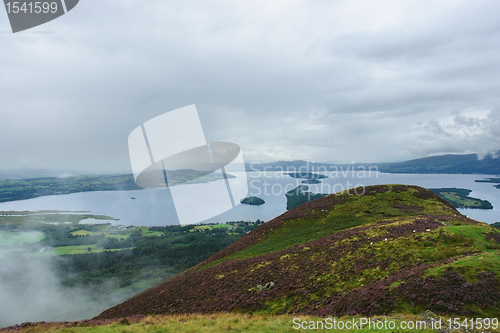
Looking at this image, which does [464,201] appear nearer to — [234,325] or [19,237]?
[234,325]

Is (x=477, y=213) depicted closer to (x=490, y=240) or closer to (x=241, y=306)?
(x=490, y=240)

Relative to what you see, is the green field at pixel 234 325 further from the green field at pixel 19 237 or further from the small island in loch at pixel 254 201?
the small island in loch at pixel 254 201

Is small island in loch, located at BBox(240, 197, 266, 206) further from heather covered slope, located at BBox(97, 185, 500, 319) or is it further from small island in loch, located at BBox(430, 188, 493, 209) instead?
heather covered slope, located at BBox(97, 185, 500, 319)

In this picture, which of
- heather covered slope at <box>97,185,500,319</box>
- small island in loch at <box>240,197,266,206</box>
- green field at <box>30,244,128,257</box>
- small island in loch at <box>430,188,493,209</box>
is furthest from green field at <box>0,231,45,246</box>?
small island in loch at <box>430,188,493,209</box>

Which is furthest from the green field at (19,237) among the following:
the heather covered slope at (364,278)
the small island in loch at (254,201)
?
the heather covered slope at (364,278)

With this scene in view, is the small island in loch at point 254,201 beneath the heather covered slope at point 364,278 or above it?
beneath

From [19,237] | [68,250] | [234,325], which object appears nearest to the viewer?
[234,325]

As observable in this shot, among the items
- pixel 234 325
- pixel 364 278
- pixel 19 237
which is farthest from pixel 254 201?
pixel 234 325

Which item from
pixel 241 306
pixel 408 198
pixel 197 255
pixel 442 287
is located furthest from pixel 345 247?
pixel 197 255
